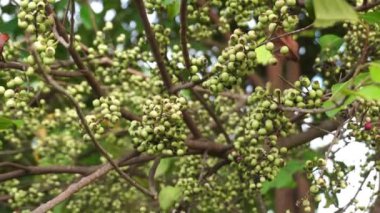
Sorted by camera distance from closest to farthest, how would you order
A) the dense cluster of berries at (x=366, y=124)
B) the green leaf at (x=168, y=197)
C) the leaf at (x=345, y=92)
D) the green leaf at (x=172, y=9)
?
the leaf at (x=345, y=92) < the dense cluster of berries at (x=366, y=124) < the green leaf at (x=168, y=197) < the green leaf at (x=172, y=9)

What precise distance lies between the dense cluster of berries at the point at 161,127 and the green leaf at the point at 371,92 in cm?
68

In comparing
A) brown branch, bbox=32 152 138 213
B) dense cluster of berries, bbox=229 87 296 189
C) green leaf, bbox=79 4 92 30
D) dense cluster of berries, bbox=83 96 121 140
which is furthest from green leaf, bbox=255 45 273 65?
green leaf, bbox=79 4 92 30

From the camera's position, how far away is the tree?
2.05 m

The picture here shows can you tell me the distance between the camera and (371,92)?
1.64 metres

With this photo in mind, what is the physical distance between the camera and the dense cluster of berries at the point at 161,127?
6.99ft

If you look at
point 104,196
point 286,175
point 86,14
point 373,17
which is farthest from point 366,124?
point 86,14

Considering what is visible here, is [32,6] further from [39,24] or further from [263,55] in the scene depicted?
[263,55]

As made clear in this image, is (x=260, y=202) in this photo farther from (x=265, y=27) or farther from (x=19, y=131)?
(x=19, y=131)

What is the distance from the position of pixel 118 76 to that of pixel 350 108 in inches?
49.5

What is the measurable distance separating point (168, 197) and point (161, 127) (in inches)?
20.0

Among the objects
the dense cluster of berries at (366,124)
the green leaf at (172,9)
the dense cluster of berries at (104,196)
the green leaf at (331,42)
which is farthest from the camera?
the dense cluster of berries at (104,196)

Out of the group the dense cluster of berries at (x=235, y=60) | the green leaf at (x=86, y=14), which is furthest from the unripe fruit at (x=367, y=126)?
the green leaf at (x=86, y=14)

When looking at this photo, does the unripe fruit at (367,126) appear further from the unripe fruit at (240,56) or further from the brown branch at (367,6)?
the unripe fruit at (240,56)

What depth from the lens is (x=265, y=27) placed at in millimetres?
2201
